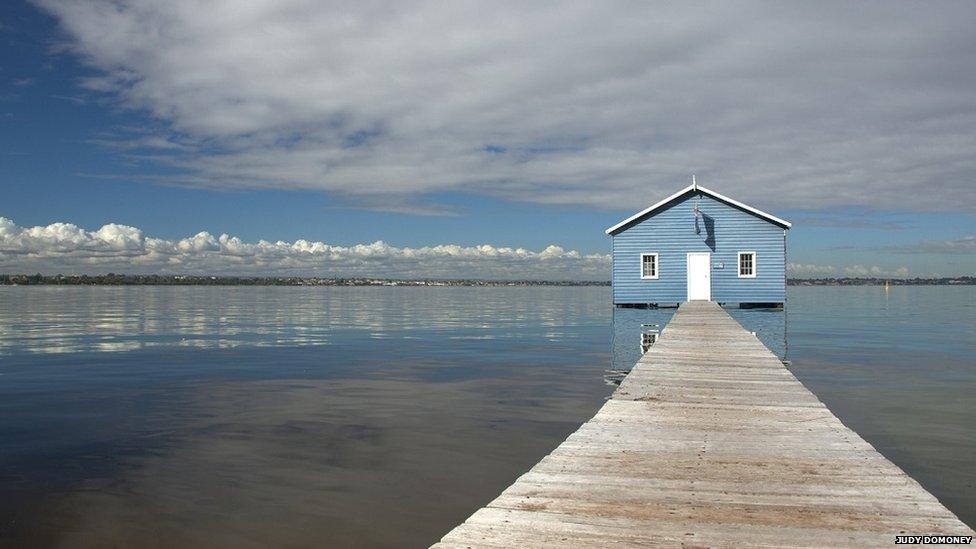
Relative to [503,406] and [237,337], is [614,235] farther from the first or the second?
[503,406]

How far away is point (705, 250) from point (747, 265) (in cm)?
208

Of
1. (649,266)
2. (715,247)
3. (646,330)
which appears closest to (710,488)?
(646,330)

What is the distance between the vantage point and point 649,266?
3447 centimetres

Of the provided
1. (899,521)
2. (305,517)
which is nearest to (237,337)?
(305,517)

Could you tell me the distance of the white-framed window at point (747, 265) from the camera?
33.2m

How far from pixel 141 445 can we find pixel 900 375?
16.1 m

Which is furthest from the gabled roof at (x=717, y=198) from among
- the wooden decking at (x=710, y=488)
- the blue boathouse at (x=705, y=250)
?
the wooden decking at (x=710, y=488)

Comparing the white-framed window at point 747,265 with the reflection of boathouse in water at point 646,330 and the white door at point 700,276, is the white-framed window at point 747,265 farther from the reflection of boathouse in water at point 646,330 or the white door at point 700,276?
the reflection of boathouse in water at point 646,330

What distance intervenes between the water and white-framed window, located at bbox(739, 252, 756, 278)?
31.2ft

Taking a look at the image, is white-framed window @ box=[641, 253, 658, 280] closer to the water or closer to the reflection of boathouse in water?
the reflection of boathouse in water

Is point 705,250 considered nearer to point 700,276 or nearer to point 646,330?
point 700,276

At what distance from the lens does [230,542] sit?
635 centimetres

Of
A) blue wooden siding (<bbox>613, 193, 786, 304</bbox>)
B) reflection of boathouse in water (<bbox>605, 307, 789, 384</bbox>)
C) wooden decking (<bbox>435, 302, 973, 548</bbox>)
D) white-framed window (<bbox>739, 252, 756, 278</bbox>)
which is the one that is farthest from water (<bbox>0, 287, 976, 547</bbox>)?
white-framed window (<bbox>739, 252, 756, 278</bbox>)

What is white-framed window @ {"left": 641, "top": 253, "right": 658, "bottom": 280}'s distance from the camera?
3428 centimetres
